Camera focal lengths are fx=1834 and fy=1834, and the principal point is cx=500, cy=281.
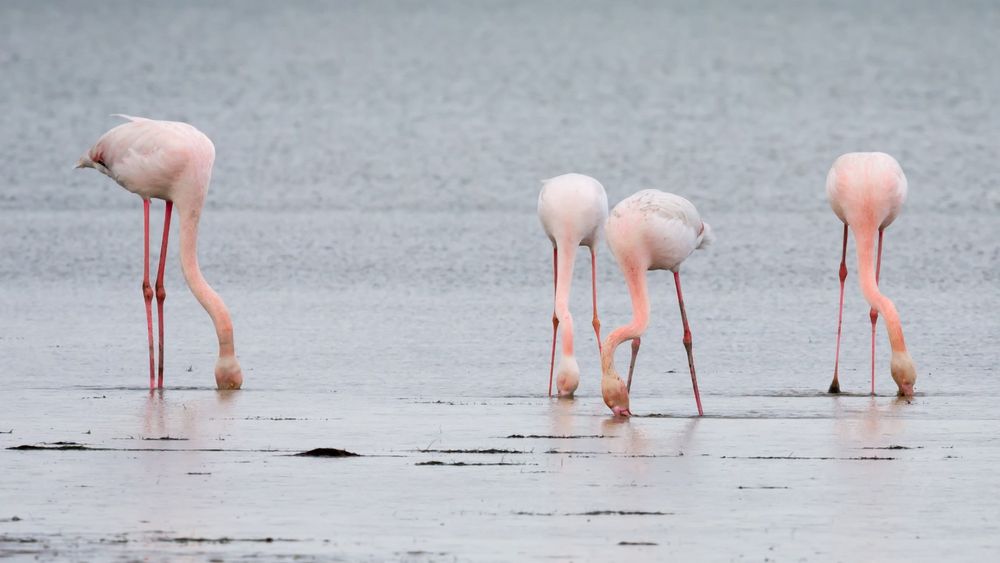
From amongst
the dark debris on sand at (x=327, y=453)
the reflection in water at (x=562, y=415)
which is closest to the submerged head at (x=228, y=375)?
the reflection in water at (x=562, y=415)

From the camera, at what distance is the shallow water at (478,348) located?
655cm

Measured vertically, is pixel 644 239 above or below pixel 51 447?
above

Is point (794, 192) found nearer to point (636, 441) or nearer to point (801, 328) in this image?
point (801, 328)

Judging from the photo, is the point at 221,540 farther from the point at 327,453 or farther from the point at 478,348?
the point at 478,348

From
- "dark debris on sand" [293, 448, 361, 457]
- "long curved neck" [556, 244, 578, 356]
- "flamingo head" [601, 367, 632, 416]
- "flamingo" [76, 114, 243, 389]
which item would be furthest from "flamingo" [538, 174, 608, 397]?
"dark debris on sand" [293, 448, 361, 457]

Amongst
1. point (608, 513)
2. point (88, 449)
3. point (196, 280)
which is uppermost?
point (196, 280)

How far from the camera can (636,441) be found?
8625 mm

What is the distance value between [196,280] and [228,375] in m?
0.93

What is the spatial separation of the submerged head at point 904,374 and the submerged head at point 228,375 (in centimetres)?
385

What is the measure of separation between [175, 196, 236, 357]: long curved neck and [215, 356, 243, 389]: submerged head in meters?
0.14

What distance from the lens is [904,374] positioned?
10.7 m

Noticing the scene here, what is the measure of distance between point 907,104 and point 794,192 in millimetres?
17262

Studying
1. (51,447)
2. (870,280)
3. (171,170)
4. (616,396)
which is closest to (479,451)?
(616,396)

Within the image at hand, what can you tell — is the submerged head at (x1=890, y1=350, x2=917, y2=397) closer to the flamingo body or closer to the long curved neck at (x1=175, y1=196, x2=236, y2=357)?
the flamingo body
